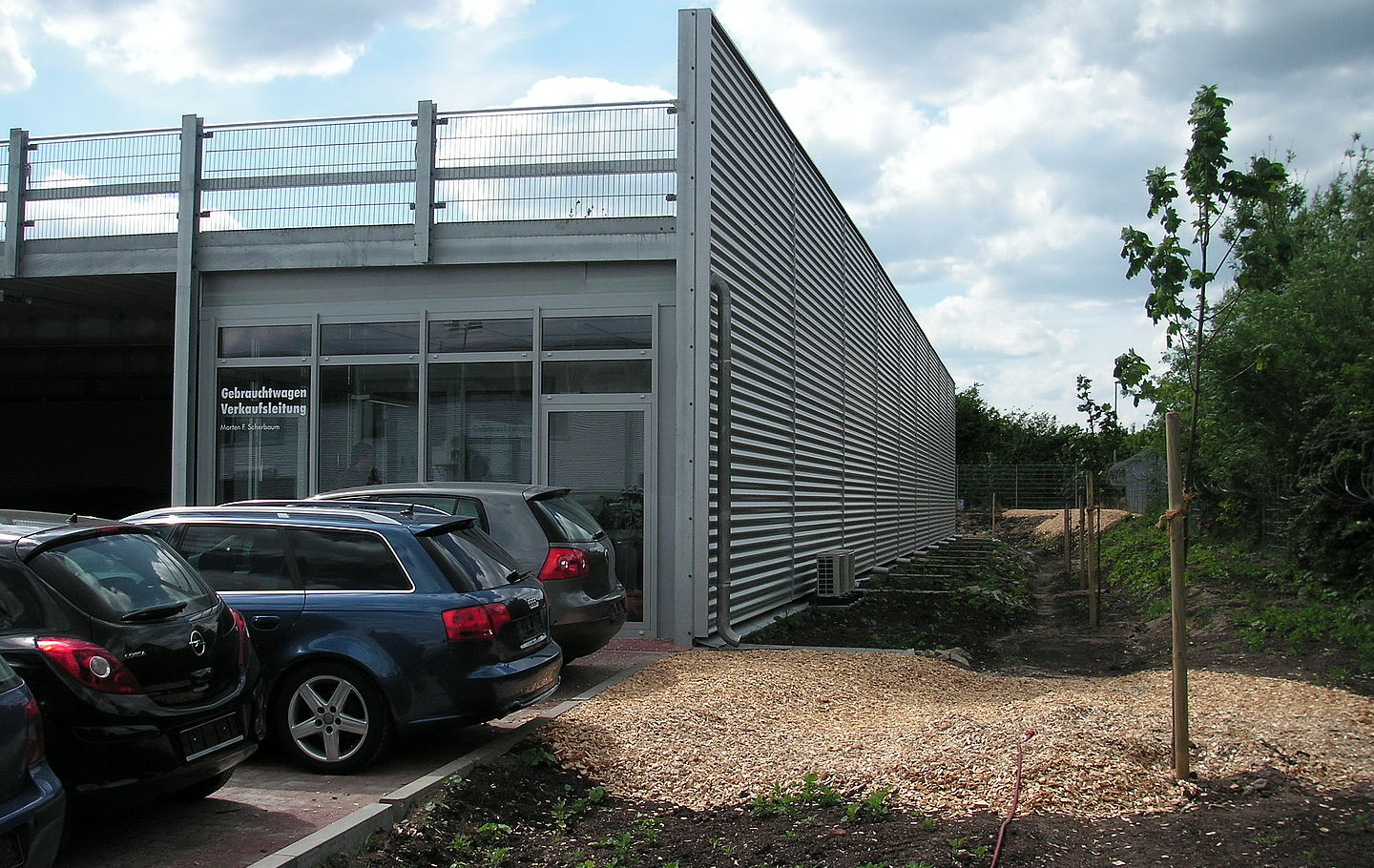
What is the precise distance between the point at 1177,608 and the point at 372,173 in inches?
373

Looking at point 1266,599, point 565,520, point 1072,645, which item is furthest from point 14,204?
point 1266,599

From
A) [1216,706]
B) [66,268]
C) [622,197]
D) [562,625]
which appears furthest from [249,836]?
[66,268]

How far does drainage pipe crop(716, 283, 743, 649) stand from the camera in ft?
38.3

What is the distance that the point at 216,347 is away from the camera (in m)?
12.9

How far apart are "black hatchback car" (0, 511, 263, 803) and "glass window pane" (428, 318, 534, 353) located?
6851 mm

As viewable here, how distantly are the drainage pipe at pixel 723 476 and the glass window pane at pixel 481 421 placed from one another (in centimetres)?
196

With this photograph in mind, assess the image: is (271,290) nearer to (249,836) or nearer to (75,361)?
(249,836)

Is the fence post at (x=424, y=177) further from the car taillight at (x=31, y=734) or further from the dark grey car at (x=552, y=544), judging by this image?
the car taillight at (x=31, y=734)

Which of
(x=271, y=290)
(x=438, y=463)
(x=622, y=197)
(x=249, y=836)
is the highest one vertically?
(x=622, y=197)

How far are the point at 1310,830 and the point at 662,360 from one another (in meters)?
7.66

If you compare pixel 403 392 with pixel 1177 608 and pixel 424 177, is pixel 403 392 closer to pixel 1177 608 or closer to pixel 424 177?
pixel 424 177

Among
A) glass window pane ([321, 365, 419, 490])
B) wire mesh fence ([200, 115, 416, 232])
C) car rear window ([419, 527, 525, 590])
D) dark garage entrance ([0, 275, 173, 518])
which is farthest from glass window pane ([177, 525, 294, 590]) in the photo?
dark garage entrance ([0, 275, 173, 518])

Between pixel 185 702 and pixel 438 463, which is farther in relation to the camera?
pixel 438 463

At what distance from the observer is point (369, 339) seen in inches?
494
